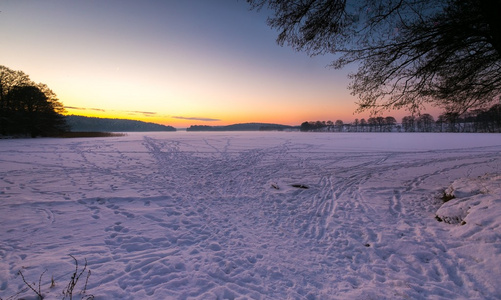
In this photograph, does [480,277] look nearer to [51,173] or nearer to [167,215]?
[167,215]

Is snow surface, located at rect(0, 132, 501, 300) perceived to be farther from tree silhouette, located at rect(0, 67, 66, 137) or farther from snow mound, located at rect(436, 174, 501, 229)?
tree silhouette, located at rect(0, 67, 66, 137)

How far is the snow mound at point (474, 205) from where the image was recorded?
4.07 m

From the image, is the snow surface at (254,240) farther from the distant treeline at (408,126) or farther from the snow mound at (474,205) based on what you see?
→ the distant treeline at (408,126)

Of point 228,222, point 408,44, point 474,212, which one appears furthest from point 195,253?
point 408,44

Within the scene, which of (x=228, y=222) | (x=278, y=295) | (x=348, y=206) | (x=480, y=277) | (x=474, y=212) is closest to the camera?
(x=278, y=295)

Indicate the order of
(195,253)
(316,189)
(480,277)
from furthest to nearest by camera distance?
(316,189)
(195,253)
(480,277)

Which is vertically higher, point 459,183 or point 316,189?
point 459,183

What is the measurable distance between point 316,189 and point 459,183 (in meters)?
4.30

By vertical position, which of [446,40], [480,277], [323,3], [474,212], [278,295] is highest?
[323,3]

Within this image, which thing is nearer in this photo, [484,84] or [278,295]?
[278,295]

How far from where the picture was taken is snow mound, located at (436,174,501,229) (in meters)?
4.07

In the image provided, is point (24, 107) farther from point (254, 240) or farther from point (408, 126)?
point (408, 126)

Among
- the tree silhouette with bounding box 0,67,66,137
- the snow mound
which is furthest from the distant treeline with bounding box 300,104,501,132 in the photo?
the tree silhouette with bounding box 0,67,66,137

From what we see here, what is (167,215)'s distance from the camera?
5402mm
